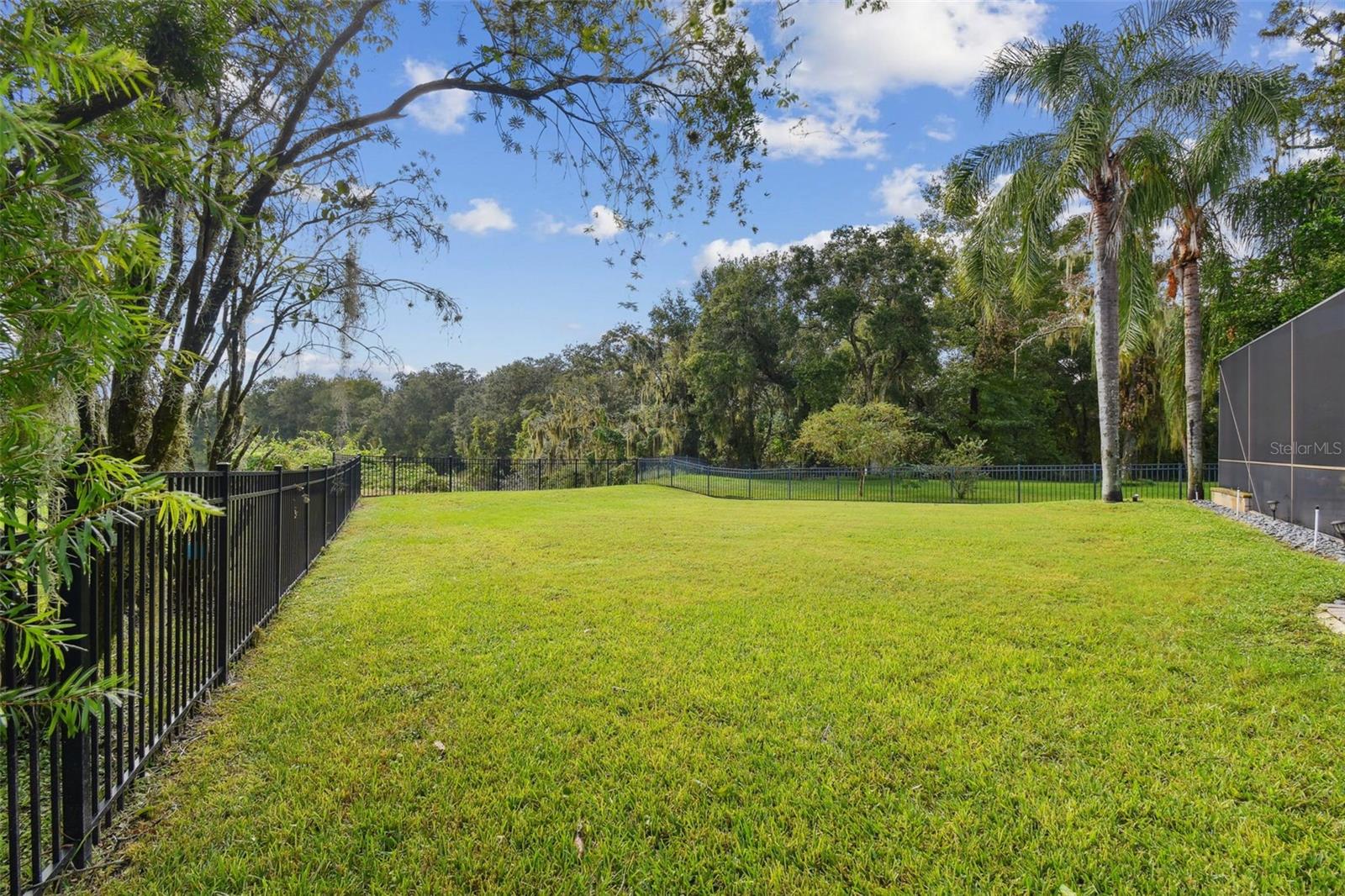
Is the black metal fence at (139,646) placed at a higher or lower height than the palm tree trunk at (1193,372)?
lower

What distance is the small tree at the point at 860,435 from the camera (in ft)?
62.2

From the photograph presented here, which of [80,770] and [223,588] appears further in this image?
[223,588]

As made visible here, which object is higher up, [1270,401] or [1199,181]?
[1199,181]

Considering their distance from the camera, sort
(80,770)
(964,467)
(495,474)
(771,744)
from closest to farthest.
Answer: (80,770)
(771,744)
(964,467)
(495,474)

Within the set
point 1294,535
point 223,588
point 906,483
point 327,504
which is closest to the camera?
point 223,588

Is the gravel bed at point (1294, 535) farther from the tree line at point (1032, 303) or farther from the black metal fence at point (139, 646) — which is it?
the black metal fence at point (139, 646)

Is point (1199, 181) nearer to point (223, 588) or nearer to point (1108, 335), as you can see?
point (1108, 335)

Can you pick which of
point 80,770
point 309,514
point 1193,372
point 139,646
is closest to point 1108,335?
point 1193,372

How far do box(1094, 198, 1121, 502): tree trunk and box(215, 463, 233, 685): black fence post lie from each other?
42.1 feet

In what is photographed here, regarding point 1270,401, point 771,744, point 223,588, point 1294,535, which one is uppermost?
point 1270,401

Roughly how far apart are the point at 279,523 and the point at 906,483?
1751 centimetres

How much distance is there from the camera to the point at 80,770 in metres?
2.00

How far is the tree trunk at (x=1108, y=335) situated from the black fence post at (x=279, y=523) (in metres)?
12.6

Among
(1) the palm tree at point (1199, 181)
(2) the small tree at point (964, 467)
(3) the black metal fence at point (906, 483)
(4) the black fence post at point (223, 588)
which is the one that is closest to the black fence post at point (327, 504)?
(4) the black fence post at point (223, 588)
